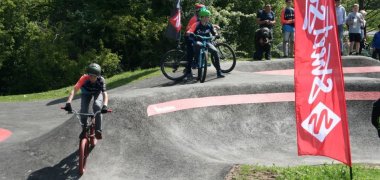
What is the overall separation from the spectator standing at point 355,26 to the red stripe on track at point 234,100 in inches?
268

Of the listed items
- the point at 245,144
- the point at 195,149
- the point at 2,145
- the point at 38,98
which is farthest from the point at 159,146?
the point at 38,98

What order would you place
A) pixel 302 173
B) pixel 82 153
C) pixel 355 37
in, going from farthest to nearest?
pixel 355 37
pixel 82 153
pixel 302 173

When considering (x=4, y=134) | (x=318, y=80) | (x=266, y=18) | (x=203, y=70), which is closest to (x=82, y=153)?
(x=318, y=80)

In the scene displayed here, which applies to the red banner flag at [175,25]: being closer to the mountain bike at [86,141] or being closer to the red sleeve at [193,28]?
the red sleeve at [193,28]

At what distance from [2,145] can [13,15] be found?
73.9 ft

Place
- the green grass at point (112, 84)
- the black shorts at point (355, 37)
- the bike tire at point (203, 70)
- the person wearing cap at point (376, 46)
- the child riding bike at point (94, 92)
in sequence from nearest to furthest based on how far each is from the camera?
the child riding bike at point (94, 92), the bike tire at point (203, 70), the green grass at point (112, 84), the black shorts at point (355, 37), the person wearing cap at point (376, 46)

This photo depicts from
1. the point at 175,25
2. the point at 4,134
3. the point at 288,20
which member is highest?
the point at 288,20

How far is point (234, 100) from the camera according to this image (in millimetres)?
13656

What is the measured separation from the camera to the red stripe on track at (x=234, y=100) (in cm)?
1259

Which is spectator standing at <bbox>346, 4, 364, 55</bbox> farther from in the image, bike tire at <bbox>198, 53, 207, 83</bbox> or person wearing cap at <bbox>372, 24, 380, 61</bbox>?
bike tire at <bbox>198, 53, 207, 83</bbox>

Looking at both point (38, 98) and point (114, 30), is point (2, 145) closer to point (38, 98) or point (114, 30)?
point (38, 98)

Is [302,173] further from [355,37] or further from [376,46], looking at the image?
[376,46]

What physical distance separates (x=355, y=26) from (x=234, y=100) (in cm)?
891

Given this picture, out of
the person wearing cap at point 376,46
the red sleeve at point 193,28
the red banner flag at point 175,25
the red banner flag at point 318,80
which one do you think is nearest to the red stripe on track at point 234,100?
the red sleeve at point 193,28
